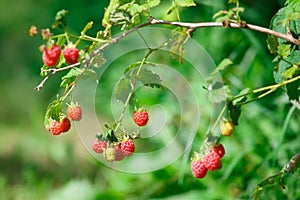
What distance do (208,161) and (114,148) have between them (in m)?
0.20

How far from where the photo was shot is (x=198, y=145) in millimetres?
2502

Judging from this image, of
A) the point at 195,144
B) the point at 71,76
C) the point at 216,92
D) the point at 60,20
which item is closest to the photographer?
the point at 60,20

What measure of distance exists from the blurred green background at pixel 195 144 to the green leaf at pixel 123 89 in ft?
2.19

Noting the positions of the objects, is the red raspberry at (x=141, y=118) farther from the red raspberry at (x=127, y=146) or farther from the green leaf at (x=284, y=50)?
the green leaf at (x=284, y=50)

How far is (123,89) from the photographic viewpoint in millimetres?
1483

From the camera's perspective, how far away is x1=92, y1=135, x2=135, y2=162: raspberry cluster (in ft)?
4.62

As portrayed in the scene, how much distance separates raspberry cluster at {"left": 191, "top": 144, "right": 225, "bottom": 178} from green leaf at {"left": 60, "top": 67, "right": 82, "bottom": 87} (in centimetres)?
30

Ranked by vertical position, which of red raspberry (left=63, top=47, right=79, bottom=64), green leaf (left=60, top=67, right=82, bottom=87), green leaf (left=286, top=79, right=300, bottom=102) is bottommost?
green leaf (left=286, top=79, right=300, bottom=102)

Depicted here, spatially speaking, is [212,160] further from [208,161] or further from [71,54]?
[71,54]

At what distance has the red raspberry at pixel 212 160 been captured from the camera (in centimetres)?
146

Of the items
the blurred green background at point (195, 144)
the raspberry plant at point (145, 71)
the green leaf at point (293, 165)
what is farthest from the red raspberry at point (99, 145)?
→ the blurred green background at point (195, 144)

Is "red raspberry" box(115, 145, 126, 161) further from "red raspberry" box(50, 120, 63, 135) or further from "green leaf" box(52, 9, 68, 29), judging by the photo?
"green leaf" box(52, 9, 68, 29)

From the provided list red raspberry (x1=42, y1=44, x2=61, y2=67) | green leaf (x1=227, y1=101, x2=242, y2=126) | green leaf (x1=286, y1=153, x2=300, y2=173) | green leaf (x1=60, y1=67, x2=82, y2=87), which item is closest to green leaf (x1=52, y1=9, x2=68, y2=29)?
red raspberry (x1=42, y1=44, x2=61, y2=67)

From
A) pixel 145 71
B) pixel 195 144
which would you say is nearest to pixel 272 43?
pixel 145 71
